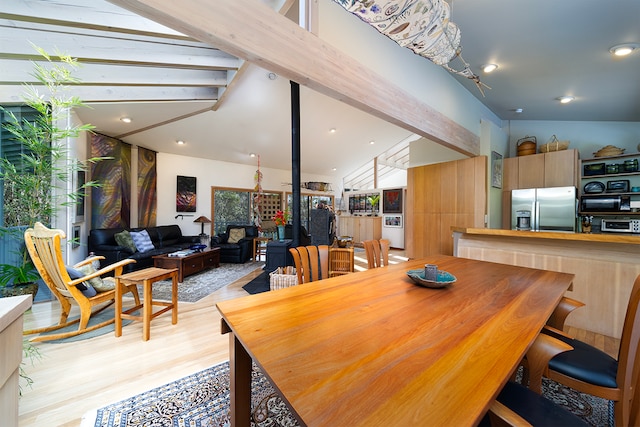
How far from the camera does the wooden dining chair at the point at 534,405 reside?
678 mm

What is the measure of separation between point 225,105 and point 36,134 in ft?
10.9

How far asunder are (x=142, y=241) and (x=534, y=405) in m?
5.75

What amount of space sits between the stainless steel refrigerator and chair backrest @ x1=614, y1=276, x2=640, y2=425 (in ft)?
12.6

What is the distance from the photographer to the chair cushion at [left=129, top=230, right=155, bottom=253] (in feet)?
15.7

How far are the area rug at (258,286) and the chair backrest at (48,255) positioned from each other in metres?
1.93

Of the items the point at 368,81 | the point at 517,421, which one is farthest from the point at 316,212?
the point at 517,421

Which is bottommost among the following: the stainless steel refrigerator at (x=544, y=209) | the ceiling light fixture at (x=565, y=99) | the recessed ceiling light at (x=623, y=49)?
the stainless steel refrigerator at (x=544, y=209)

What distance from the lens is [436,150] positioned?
187 inches

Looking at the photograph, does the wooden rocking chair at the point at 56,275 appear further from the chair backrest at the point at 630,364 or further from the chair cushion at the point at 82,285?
the chair backrest at the point at 630,364

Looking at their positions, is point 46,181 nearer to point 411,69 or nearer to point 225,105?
point 225,105

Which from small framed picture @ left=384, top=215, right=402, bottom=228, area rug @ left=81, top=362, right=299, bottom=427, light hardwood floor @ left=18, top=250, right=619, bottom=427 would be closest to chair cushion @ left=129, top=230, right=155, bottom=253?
light hardwood floor @ left=18, top=250, right=619, bottom=427

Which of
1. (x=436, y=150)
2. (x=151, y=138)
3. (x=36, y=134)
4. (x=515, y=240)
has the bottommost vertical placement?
(x=515, y=240)

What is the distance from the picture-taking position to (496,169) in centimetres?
437

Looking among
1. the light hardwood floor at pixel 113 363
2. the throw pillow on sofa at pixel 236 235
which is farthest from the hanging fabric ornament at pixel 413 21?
the throw pillow on sofa at pixel 236 235
